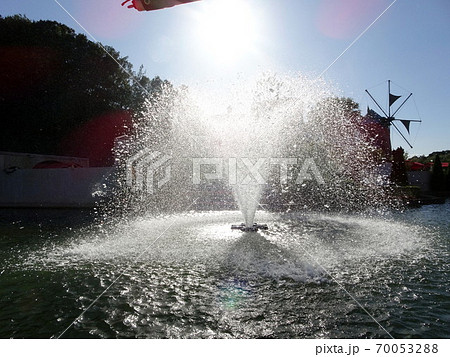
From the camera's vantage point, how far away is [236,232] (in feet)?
31.3

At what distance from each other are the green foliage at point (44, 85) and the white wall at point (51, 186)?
9.59 meters

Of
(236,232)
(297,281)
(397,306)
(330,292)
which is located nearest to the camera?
(397,306)

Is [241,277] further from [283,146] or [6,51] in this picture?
[6,51]

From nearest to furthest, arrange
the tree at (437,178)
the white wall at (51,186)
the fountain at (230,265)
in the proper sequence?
the fountain at (230,265) < the white wall at (51,186) < the tree at (437,178)

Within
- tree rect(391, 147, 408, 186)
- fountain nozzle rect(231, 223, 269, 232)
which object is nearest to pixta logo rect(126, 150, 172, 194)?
fountain nozzle rect(231, 223, 269, 232)

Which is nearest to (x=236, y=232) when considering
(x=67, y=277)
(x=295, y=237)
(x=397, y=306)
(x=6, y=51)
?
(x=295, y=237)

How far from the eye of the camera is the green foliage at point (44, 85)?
28.4 meters

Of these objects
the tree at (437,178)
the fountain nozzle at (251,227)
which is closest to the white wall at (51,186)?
the fountain nozzle at (251,227)

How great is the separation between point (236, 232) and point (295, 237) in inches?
68.0

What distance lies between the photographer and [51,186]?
66.5ft

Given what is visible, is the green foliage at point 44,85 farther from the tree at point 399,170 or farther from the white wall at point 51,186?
the tree at point 399,170

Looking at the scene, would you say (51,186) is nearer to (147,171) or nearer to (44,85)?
(147,171)

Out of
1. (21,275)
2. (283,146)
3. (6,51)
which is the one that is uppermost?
(6,51)

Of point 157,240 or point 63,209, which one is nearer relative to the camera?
point 157,240
